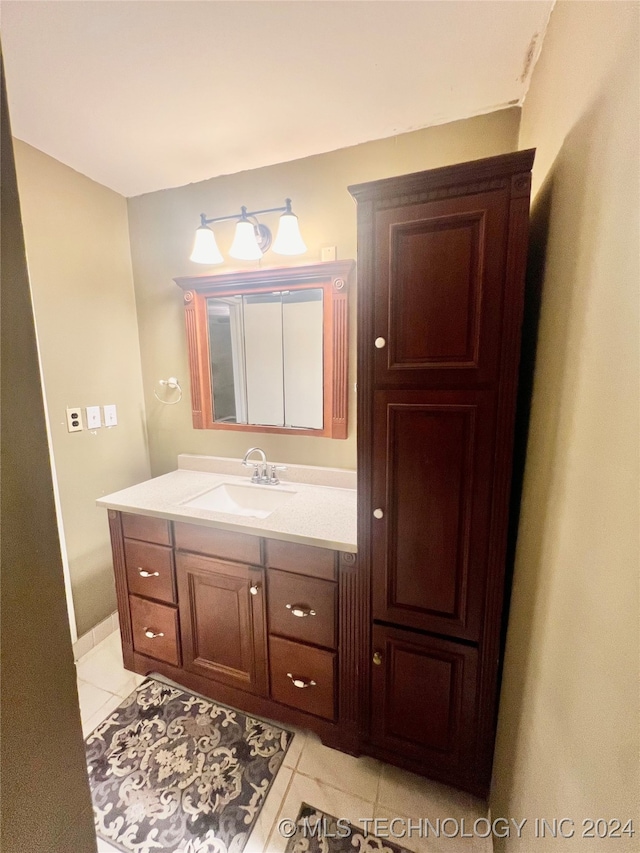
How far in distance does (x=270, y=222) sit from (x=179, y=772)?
2.30m

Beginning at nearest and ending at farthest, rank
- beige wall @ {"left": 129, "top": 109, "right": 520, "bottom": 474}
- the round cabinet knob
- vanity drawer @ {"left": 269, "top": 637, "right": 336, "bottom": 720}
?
vanity drawer @ {"left": 269, "top": 637, "right": 336, "bottom": 720}
beige wall @ {"left": 129, "top": 109, "right": 520, "bottom": 474}
the round cabinet knob

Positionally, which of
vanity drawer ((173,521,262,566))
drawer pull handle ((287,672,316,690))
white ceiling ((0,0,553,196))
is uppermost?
white ceiling ((0,0,553,196))

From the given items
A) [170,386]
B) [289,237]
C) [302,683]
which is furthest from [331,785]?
[289,237]

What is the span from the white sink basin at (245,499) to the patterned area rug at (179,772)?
2.70ft

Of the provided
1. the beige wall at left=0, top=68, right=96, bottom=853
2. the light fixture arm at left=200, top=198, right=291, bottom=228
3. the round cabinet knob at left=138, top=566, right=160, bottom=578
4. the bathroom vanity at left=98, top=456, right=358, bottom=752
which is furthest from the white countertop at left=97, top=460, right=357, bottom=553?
the light fixture arm at left=200, top=198, right=291, bottom=228

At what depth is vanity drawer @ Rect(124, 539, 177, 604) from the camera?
4.87 ft

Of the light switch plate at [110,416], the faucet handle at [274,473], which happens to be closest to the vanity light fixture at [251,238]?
the light switch plate at [110,416]

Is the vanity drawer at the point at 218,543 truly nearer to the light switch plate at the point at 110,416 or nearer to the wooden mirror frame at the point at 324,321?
the wooden mirror frame at the point at 324,321

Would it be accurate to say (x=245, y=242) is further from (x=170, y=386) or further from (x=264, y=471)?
(x=264, y=471)

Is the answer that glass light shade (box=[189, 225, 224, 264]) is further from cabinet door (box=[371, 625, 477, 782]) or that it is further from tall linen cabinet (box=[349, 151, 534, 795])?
cabinet door (box=[371, 625, 477, 782])

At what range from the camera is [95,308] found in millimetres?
1808

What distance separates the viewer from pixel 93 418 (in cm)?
181

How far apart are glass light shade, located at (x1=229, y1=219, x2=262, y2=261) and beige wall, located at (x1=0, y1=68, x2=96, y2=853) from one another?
131cm

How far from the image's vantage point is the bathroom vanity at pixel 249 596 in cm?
124
